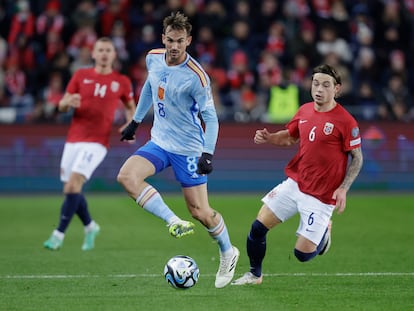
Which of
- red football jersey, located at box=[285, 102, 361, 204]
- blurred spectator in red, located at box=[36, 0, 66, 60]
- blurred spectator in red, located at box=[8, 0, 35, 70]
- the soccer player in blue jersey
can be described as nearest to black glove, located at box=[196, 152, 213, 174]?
the soccer player in blue jersey

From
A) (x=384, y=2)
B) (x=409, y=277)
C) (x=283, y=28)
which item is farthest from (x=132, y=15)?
(x=409, y=277)

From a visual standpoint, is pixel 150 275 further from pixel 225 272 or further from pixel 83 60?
pixel 83 60

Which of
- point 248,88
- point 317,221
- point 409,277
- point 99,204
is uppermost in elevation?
point 317,221

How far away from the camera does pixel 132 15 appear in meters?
24.2

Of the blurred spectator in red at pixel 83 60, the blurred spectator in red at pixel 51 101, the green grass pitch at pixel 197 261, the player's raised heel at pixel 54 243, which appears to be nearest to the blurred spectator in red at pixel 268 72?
the blurred spectator in red at pixel 83 60

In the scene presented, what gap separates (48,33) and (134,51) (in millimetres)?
2039

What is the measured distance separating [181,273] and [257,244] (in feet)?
3.98

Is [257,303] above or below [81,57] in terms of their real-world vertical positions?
above

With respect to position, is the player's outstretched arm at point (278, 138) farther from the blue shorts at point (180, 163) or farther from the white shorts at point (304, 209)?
the blue shorts at point (180, 163)

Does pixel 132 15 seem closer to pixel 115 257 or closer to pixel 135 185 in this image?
pixel 115 257

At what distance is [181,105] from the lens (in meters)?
9.99

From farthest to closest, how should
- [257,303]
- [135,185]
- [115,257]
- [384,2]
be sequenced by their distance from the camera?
[384,2]
[115,257]
[135,185]
[257,303]

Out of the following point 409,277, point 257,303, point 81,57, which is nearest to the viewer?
point 257,303

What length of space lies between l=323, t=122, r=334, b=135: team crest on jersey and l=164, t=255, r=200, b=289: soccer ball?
6.21ft
